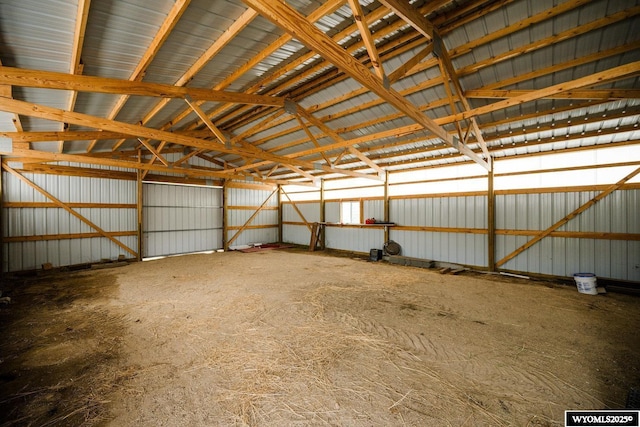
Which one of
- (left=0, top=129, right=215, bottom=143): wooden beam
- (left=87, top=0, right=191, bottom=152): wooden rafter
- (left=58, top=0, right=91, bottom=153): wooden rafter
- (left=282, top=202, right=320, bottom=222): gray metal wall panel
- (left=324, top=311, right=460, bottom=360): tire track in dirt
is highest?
(left=87, top=0, right=191, bottom=152): wooden rafter

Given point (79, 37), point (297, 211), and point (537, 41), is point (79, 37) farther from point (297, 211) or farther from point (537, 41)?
point (297, 211)

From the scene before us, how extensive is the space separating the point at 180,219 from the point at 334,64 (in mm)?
10537

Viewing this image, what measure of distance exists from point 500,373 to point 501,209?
233 inches

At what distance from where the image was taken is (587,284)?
5.37 meters

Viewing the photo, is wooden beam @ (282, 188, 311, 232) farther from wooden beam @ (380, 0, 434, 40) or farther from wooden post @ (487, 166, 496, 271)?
wooden beam @ (380, 0, 434, 40)

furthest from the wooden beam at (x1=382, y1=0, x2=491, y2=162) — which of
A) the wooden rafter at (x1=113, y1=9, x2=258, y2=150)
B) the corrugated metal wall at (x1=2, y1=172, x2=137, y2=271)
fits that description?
the corrugated metal wall at (x1=2, y1=172, x2=137, y2=271)

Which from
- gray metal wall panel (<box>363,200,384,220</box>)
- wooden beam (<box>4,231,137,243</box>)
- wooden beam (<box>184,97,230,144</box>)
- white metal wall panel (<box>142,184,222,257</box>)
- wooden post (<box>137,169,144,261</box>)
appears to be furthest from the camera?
gray metal wall panel (<box>363,200,384,220</box>)

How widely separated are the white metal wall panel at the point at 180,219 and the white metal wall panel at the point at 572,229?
11110 mm

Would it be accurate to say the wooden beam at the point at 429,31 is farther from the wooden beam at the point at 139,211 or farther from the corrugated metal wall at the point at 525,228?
the wooden beam at the point at 139,211

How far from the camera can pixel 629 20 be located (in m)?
3.31

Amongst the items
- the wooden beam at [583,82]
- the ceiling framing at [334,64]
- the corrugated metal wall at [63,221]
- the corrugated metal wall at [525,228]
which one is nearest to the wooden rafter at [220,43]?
the ceiling framing at [334,64]

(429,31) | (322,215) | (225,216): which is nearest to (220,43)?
(429,31)

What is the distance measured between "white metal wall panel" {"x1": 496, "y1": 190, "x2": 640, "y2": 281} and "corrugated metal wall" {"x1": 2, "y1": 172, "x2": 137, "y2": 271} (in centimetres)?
1248

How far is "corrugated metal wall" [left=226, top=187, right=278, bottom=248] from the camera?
12461 millimetres
